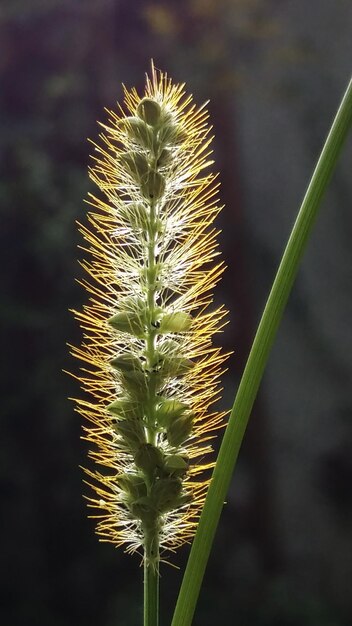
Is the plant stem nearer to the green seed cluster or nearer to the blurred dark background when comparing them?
the green seed cluster

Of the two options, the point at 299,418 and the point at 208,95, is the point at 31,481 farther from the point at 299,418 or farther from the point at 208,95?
the point at 208,95

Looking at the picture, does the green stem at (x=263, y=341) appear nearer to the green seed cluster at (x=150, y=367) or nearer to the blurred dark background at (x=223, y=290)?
the green seed cluster at (x=150, y=367)

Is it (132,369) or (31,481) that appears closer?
(132,369)

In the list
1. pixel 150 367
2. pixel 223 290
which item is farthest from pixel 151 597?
pixel 223 290

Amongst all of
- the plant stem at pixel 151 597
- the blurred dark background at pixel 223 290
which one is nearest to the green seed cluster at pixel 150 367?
the plant stem at pixel 151 597

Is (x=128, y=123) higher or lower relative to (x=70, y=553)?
higher

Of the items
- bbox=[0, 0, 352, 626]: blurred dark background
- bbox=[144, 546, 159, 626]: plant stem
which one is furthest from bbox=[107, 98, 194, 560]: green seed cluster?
bbox=[0, 0, 352, 626]: blurred dark background

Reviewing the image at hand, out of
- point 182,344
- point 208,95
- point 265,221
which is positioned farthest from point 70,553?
point 182,344
